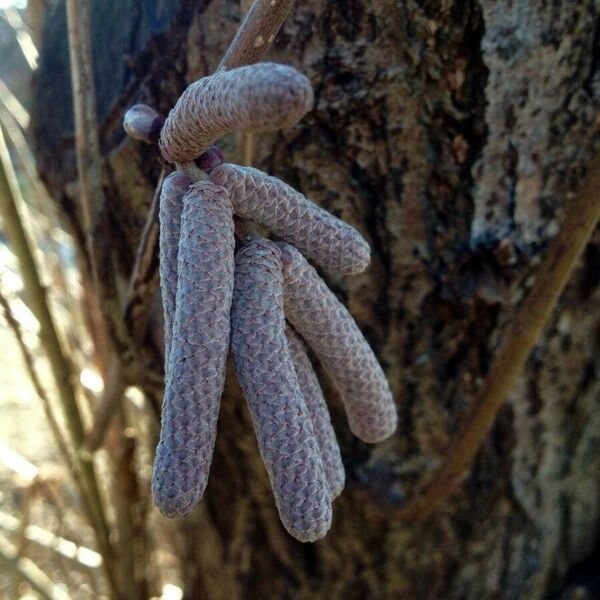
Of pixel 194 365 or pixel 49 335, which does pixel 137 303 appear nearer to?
pixel 49 335

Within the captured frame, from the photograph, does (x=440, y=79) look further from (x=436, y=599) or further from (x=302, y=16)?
(x=436, y=599)

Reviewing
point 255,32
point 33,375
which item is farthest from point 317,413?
point 33,375

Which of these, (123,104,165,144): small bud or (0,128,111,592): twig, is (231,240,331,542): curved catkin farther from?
(0,128,111,592): twig

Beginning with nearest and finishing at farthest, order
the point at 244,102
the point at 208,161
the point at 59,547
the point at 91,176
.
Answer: the point at 244,102 < the point at 208,161 < the point at 91,176 < the point at 59,547

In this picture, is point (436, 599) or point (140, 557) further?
point (140, 557)

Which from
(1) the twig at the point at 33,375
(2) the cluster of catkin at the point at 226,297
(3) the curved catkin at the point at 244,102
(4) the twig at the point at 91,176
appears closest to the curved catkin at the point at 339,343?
(2) the cluster of catkin at the point at 226,297

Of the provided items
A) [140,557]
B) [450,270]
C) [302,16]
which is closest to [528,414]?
[450,270]
